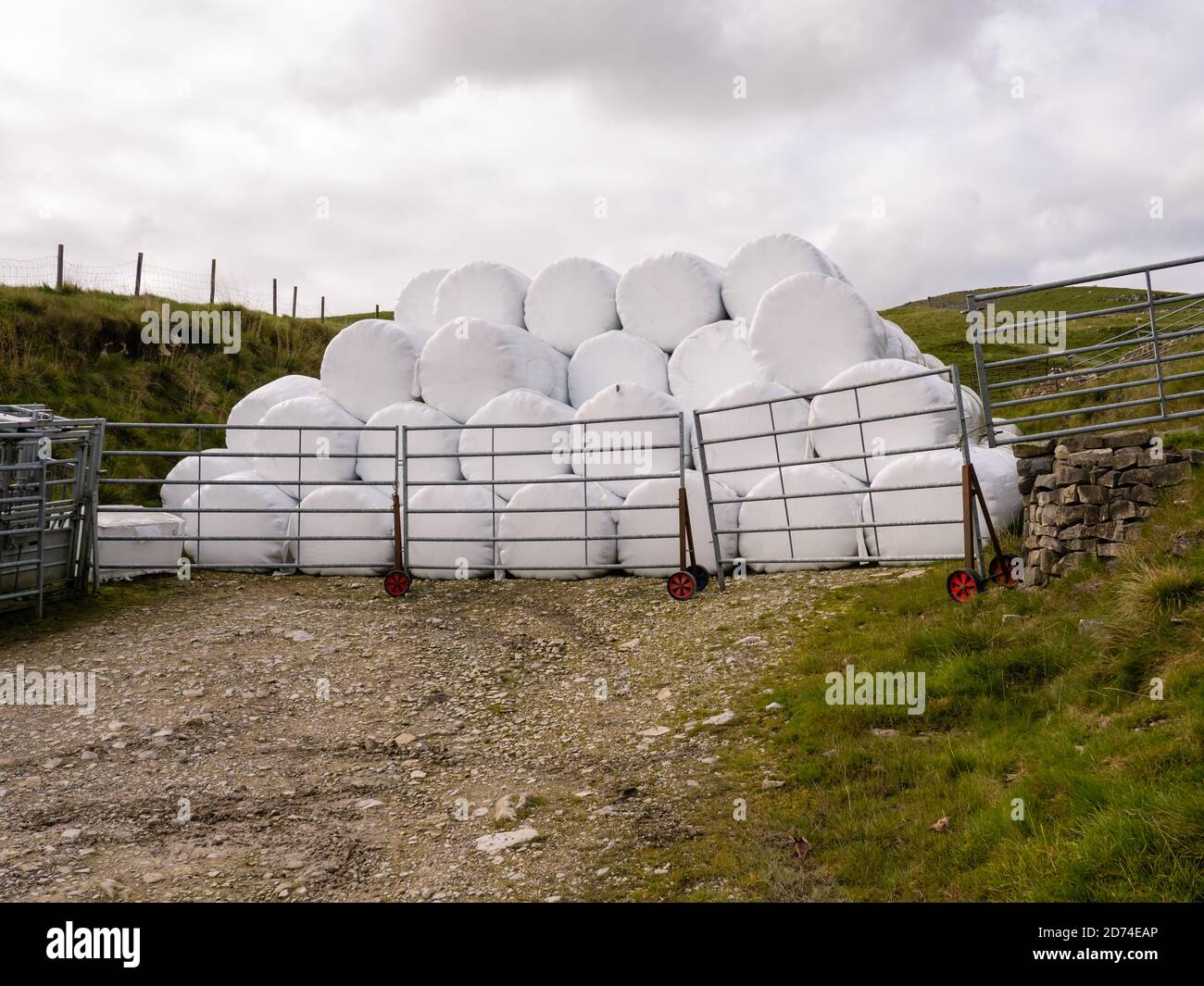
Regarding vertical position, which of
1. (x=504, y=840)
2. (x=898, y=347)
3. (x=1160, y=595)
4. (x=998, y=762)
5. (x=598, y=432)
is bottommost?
(x=504, y=840)

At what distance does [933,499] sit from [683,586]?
227 centimetres

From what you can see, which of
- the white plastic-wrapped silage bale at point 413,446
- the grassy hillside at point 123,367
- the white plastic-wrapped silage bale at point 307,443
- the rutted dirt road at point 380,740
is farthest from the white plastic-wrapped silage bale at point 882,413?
the grassy hillside at point 123,367

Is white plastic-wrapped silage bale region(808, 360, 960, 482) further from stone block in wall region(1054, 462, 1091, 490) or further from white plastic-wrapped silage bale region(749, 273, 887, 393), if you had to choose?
stone block in wall region(1054, 462, 1091, 490)

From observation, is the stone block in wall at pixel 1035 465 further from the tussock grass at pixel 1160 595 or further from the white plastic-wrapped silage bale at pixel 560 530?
the white plastic-wrapped silage bale at pixel 560 530

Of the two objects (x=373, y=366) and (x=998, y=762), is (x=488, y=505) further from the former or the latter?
(x=998, y=762)

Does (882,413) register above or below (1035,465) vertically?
above

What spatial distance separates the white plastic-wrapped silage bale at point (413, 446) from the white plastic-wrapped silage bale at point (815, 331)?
3546 millimetres

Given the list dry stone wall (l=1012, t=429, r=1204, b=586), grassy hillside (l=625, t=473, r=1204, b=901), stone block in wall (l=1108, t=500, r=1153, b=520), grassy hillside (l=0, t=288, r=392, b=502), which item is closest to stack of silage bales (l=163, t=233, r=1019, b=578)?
dry stone wall (l=1012, t=429, r=1204, b=586)

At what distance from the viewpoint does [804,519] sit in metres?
9.48

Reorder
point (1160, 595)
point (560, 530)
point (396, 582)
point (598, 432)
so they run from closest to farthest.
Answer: point (1160, 595)
point (396, 582)
point (560, 530)
point (598, 432)

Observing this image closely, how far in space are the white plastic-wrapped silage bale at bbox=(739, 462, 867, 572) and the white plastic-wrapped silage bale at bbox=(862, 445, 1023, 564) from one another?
0.75 feet

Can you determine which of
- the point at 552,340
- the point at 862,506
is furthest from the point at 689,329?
the point at 862,506

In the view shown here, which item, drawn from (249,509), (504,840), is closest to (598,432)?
(249,509)

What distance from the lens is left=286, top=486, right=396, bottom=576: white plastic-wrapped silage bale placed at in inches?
421
